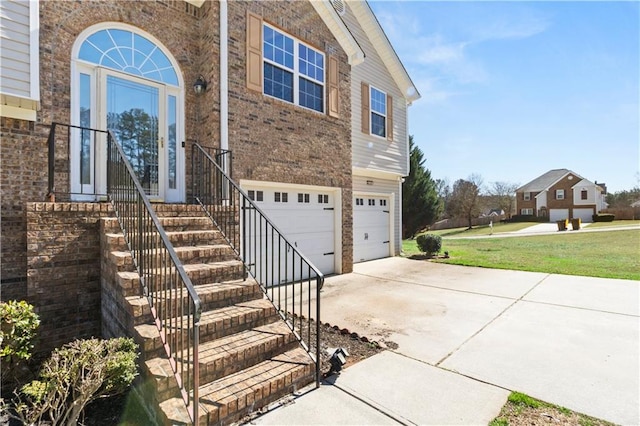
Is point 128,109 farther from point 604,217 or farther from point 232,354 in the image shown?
point 604,217

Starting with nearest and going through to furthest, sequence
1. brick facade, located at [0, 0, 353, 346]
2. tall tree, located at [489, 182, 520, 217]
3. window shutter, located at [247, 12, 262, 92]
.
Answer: brick facade, located at [0, 0, 353, 346], window shutter, located at [247, 12, 262, 92], tall tree, located at [489, 182, 520, 217]

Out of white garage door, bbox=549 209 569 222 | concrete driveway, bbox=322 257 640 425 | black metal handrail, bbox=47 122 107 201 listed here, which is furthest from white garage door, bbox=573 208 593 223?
black metal handrail, bbox=47 122 107 201

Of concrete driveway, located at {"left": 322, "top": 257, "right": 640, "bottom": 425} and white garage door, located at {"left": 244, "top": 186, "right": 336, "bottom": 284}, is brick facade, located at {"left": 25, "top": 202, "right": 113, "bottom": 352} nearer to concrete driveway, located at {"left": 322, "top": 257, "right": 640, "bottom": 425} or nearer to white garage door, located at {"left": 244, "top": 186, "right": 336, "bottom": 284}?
white garage door, located at {"left": 244, "top": 186, "right": 336, "bottom": 284}

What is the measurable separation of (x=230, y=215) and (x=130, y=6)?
3957 mm

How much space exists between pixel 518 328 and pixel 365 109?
7823 mm

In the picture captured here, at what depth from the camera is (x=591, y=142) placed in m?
25.9

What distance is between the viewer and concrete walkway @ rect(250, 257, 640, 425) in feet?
8.73

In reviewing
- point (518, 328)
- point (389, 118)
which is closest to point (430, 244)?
point (389, 118)

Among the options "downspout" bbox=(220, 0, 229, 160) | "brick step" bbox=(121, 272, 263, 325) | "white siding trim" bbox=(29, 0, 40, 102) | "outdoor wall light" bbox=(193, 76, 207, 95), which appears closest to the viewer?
"brick step" bbox=(121, 272, 263, 325)

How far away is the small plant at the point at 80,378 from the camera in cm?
221

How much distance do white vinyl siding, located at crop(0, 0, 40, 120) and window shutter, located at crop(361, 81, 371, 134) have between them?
7977mm

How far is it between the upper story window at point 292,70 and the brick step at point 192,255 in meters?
3.94

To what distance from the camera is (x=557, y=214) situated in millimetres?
42281

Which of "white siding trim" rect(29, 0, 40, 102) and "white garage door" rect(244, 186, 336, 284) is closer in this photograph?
"white siding trim" rect(29, 0, 40, 102)
